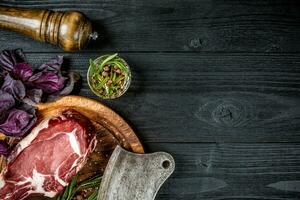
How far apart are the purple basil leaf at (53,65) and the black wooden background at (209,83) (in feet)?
0.15

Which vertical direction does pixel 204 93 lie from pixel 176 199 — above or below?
above

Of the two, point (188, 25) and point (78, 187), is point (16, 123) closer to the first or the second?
point (78, 187)

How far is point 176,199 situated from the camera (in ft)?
5.79

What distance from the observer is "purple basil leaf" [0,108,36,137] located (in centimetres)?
157

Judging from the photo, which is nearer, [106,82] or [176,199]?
[106,82]

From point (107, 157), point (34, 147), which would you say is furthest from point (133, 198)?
point (34, 147)

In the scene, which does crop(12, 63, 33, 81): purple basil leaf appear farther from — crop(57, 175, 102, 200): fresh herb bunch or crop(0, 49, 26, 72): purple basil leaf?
crop(57, 175, 102, 200): fresh herb bunch

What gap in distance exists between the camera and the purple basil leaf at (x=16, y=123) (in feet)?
5.14

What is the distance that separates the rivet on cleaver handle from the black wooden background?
75mm

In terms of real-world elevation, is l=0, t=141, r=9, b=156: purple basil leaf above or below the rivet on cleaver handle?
above

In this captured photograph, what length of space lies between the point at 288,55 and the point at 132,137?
0.55 meters

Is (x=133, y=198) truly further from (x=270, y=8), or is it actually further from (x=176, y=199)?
(x=270, y=8)

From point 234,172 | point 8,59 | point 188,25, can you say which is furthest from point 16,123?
point 234,172

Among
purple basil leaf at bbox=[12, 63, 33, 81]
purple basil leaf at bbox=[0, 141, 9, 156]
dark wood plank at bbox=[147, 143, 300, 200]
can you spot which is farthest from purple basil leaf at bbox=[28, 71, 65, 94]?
dark wood plank at bbox=[147, 143, 300, 200]
